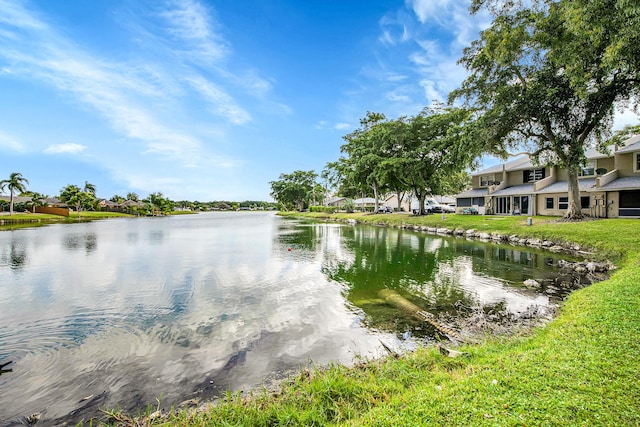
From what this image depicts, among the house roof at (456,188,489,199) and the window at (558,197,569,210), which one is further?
the house roof at (456,188,489,199)

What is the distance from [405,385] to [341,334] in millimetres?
2808

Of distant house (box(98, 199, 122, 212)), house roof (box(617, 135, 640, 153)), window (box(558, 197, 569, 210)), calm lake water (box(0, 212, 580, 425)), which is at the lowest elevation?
calm lake water (box(0, 212, 580, 425))

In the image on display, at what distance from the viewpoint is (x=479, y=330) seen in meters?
6.86

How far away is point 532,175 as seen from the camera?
34.5 meters

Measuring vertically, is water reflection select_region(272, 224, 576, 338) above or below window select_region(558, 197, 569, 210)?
below

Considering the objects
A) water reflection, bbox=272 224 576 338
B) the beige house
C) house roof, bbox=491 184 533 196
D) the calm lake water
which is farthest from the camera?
house roof, bbox=491 184 533 196

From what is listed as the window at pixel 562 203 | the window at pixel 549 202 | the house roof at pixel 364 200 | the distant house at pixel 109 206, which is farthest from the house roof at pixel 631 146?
the distant house at pixel 109 206

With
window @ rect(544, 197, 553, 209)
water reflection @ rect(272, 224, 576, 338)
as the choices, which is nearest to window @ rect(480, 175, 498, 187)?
window @ rect(544, 197, 553, 209)

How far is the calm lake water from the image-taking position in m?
5.21

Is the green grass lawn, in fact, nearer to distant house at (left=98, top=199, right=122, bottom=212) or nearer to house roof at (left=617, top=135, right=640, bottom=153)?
house roof at (left=617, top=135, right=640, bottom=153)

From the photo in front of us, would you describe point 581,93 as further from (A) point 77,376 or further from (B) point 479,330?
(A) point 77,376

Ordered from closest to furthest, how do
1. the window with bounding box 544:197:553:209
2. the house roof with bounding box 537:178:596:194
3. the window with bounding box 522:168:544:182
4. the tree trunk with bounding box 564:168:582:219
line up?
the tree trunk with bounding box 564:168:582:219 < the house roof with bounding box 537:178:596:194 < the window with bounding box 544:197:553:209 < the window with bounding box 522:168:544:182

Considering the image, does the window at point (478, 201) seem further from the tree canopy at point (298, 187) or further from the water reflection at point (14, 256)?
the tree canopy at point (298, 187)

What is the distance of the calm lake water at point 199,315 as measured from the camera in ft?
17.1
